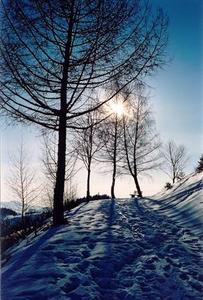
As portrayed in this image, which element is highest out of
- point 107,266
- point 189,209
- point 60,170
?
point 60,170

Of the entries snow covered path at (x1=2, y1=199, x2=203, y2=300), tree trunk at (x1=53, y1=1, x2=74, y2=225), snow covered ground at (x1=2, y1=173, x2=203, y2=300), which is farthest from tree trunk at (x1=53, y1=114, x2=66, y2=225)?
snow covered path at (x1=2, y1=199, x2=203, y2=300)

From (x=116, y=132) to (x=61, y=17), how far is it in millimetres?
14422

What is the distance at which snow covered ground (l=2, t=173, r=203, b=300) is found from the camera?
5062 millimetres

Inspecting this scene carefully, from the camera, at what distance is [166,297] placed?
16.7ft

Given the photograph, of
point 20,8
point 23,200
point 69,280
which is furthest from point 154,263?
point 23,200

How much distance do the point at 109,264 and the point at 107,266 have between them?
8 centimetres

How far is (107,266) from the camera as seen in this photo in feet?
19.7

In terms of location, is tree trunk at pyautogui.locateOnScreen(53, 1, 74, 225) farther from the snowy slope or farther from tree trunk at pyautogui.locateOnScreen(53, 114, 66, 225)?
the snowy slope

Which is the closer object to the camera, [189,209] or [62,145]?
[62,145]

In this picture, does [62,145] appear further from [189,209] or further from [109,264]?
[109,264]

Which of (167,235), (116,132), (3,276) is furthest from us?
(116,132)

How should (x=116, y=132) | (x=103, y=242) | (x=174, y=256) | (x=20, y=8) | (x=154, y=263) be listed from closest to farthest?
1. (x=154, y=263)
2. (x=174, y=256)
3. (x=103, y=242)
4. (x=20, y=8)
5. (x=116, y=132)

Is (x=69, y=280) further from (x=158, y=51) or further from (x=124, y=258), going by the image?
(x=158, y=51)

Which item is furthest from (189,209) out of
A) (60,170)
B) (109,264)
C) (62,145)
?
(109,264)
